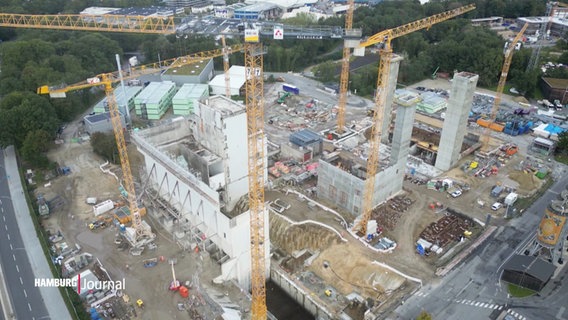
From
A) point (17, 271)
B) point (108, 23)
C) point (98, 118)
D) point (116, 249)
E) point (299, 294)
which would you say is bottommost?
point (299, 294)

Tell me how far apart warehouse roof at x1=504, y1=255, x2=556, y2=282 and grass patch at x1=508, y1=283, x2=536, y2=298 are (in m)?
2.07

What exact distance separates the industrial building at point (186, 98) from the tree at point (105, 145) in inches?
738

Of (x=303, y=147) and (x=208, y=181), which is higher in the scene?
(x=208, y=181)

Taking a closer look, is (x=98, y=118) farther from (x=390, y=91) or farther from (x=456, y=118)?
(x=456, y=118)

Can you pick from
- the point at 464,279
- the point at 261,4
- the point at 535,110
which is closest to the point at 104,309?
the point at 464,279

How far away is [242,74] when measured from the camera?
344 feet

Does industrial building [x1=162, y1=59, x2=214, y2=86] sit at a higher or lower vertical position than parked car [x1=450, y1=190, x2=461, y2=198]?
higher

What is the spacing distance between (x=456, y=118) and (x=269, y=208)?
3240 cm

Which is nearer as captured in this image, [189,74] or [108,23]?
[108,23]

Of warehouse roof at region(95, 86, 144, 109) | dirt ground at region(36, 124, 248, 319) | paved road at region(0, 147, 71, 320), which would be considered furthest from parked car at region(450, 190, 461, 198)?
warehouse roof at region(95, 86, 144, 109)

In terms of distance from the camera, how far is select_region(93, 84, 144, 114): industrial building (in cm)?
8381

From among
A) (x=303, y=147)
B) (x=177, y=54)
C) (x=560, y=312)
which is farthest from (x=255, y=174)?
(x=177, y=54)

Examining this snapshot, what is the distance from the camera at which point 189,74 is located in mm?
99875

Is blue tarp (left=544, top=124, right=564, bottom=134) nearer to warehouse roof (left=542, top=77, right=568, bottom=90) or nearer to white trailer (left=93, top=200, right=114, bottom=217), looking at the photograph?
warehouse roof (left=542, top=77, right=568, bottom=90)
